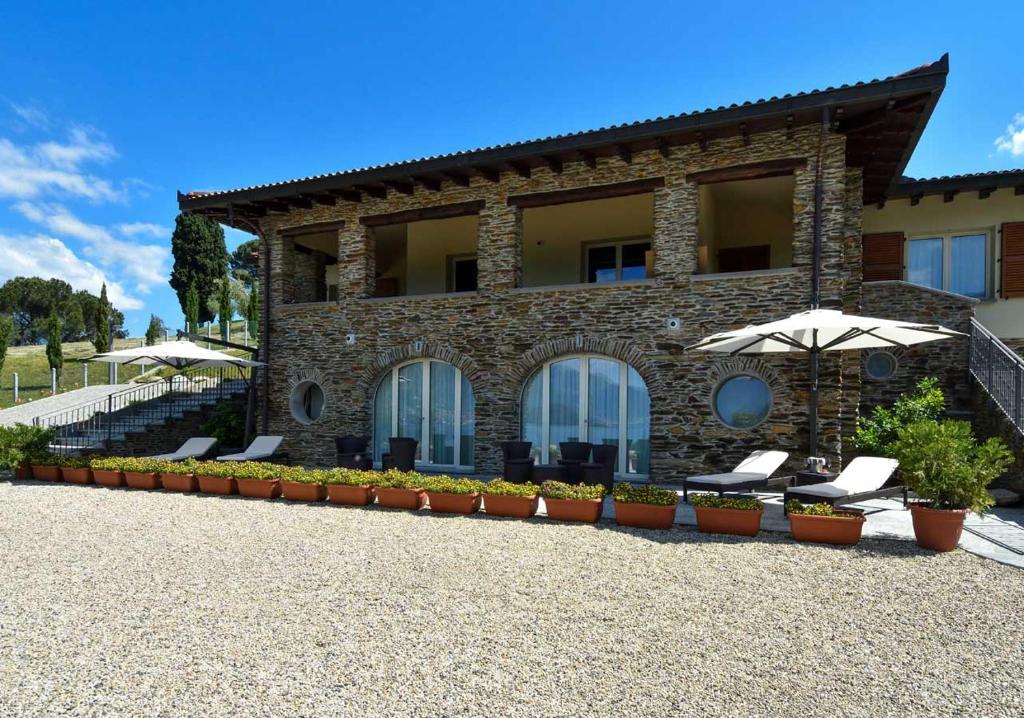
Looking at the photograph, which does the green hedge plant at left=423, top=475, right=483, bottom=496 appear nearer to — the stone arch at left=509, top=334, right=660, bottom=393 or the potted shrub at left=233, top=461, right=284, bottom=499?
the potted shrub at left=233, top=461, right=284, bottom=499

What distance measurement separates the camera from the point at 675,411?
10.3 metres

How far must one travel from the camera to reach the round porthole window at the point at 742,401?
A: 9.92 metres

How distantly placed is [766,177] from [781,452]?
4.70m

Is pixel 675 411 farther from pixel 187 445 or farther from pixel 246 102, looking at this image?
pixel 246 102

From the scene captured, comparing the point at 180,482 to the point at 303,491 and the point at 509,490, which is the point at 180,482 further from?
the point at 509,490

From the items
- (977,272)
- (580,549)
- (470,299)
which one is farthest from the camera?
(977,272)

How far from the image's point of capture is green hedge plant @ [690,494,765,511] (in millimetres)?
6758

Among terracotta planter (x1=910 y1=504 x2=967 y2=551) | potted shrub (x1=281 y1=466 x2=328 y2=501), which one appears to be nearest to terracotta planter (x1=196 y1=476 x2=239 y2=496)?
potted shrub (x1=281 y1=466 x2=328 y2=501)

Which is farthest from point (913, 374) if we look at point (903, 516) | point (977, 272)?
point (903, 516)

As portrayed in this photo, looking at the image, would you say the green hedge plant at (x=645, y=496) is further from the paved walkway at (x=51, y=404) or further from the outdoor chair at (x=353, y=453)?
the paved walkway at (x=51, y=404)

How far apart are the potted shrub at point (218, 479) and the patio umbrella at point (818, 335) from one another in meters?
7.51

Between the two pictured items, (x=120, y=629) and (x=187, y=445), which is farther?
(x=187, y=445)

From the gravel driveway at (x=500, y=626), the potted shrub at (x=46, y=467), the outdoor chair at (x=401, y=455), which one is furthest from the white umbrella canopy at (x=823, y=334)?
the potted shrub at (x=46, y=467)

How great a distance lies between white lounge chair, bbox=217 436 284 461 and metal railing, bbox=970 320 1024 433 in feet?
40.7
